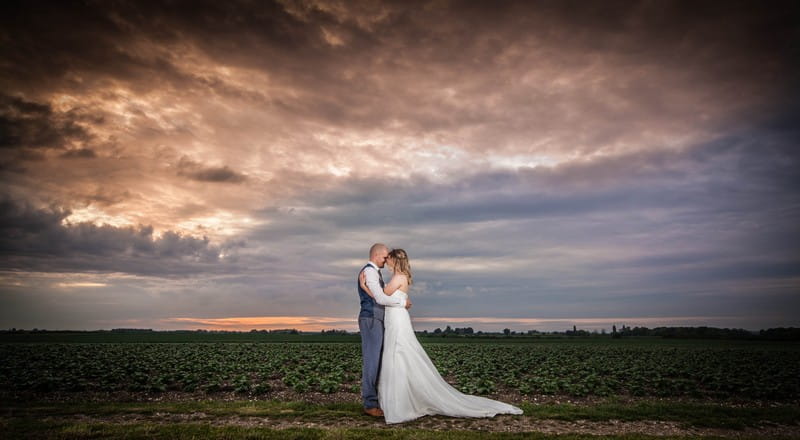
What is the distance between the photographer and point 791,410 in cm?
1223

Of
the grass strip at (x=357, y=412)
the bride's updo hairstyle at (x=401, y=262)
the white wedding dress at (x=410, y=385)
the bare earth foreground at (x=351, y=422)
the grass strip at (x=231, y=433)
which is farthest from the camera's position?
the grass strip at (x=357, y=412)

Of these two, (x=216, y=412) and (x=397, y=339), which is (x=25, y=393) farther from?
(x=397, y=339)

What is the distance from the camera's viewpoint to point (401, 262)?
9.91 metres

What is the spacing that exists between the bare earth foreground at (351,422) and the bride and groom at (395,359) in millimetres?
294

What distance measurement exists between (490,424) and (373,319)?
3.45m

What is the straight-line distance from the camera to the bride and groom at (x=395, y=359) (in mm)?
9719

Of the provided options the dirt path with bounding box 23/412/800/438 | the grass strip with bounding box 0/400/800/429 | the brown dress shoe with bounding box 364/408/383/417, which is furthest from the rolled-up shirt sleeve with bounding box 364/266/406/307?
the grass strip with bounding box 0/400/800/429

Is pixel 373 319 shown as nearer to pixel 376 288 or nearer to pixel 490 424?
pixel 376 288

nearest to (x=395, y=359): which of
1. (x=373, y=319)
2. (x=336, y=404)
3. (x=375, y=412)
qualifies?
(x=373, y=319)


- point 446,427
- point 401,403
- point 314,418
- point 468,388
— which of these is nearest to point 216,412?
point 314,418

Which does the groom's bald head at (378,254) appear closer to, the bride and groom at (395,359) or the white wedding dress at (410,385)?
the bride and groom at (395,359)

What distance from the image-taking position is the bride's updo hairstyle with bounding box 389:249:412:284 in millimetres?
9883

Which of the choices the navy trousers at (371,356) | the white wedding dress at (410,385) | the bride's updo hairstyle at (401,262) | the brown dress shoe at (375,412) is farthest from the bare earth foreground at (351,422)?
the bride's updo hairstyle at (401,262)

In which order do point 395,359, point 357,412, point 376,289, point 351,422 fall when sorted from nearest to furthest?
point 351,422
point 376,289
point 395,359
point 357,412
